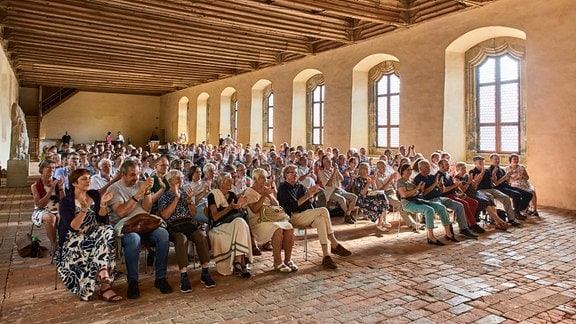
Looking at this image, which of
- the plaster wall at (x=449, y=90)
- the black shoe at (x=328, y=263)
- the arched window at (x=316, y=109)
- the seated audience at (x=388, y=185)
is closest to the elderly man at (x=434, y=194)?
the seated audience at (x=388, y=185)

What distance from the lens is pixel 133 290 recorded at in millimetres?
3783

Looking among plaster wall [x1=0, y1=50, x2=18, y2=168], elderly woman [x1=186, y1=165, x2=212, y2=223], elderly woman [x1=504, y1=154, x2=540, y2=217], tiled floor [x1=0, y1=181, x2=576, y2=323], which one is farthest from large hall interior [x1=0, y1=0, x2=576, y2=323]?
elderly woman [x1=186, y1=165, x2=212, y2=223]

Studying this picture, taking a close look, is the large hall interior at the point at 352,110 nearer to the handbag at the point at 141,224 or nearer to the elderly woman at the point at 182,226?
the elderly woman at the point at 182,226

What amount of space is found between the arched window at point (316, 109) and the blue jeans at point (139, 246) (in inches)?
437

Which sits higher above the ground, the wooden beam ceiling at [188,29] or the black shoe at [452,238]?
the wooden beam ceiling at [188,29]

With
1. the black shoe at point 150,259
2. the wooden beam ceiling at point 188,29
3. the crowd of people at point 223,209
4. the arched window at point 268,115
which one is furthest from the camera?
the arched window at point 268,115

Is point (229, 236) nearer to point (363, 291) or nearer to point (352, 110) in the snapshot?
point (363, 291)

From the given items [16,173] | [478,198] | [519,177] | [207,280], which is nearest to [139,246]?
[207,280]

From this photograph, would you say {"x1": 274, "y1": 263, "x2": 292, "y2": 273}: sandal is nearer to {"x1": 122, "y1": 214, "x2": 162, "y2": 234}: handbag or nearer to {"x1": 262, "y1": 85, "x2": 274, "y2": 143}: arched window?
{"x1": 122, "y1": 214, "x2": 162, "y2": 234}: handbag

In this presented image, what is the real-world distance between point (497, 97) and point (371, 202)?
532cm

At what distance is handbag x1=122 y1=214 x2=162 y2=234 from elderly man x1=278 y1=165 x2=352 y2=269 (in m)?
1.63

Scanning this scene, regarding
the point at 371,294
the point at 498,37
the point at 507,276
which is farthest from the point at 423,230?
the point at 498,37

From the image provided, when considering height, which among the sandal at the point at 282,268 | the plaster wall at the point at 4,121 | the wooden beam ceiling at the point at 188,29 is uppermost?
the wooden beam ceiling at the point at 188,29

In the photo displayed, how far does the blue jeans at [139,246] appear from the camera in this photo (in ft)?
12.6
